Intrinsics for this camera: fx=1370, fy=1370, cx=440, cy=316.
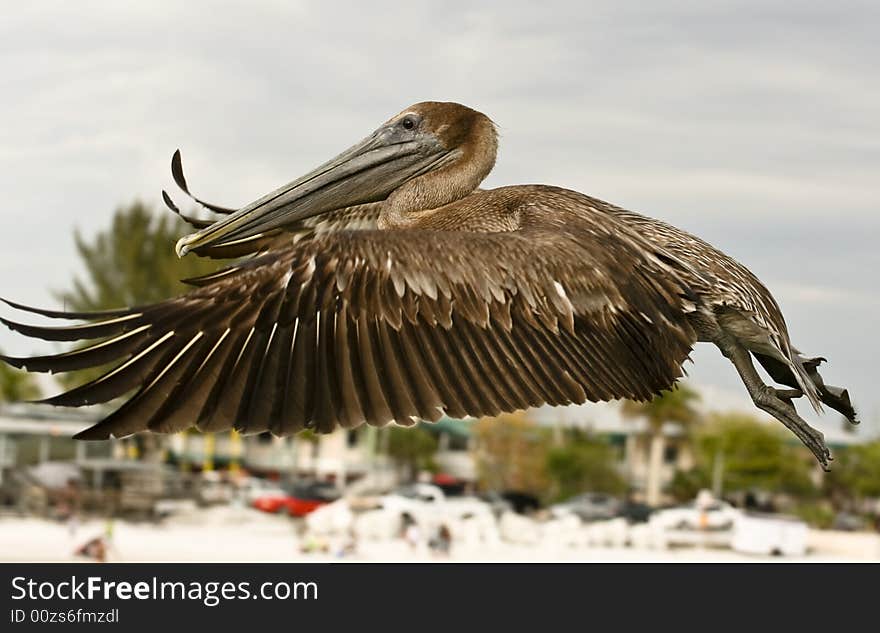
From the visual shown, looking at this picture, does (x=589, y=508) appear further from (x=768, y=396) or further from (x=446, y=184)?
(x=768, y=396)

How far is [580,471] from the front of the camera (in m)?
80.1

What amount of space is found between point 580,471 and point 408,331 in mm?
74084

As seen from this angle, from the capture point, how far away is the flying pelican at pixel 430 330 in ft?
22.4

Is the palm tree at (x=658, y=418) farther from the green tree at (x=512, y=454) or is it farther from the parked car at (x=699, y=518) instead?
the parked car at (x=699, y=518)

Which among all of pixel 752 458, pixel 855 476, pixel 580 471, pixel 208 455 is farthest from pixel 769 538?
pixel 208 455

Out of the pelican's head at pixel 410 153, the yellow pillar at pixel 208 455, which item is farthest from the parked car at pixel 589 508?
the pelican's head at pixel 410 153

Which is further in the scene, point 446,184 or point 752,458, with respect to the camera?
point 752,458

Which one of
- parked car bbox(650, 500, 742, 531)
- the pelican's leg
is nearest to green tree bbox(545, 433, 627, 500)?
parked car bbox(650, 500, 742, 531)

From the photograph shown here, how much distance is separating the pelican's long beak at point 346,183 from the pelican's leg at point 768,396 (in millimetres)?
2091

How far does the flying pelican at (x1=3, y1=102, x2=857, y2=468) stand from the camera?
6.82m

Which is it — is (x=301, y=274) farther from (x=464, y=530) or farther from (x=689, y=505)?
(x=689, y=505)

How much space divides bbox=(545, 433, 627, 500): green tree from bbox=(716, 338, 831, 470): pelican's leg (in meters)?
71.8
